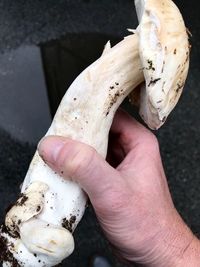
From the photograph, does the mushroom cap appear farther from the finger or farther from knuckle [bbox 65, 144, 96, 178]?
the finger

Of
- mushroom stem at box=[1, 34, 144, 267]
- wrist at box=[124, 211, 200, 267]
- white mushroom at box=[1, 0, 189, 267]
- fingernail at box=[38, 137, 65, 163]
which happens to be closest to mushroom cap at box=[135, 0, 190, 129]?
white mushroom at box=[1, 0, 189, 267]

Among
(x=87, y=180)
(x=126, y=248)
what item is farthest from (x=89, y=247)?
(x=87, y=180)

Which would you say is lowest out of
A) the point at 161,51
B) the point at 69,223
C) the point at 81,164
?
the point at 69,223

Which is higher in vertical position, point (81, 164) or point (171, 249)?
point (81, 164)

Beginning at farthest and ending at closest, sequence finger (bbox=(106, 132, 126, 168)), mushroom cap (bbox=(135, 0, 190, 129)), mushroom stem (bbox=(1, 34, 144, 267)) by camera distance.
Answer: finger (bbox=(106, 132, 126, 168)) < mushroom stem (bbox=(1, 34, 144, 267)) < mushroom cap (bbox=(135, 0, 190, 129))

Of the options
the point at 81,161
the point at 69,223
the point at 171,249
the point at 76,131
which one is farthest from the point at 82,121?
the point at 171,249

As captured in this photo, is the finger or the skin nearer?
the skin

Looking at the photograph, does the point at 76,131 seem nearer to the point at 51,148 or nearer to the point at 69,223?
the point at 51,148

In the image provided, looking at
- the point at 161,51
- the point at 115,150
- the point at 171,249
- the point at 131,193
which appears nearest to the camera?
the point at 161,51

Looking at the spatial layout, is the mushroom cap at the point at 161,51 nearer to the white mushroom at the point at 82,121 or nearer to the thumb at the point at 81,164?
the white mushroom at the point at 82,121
